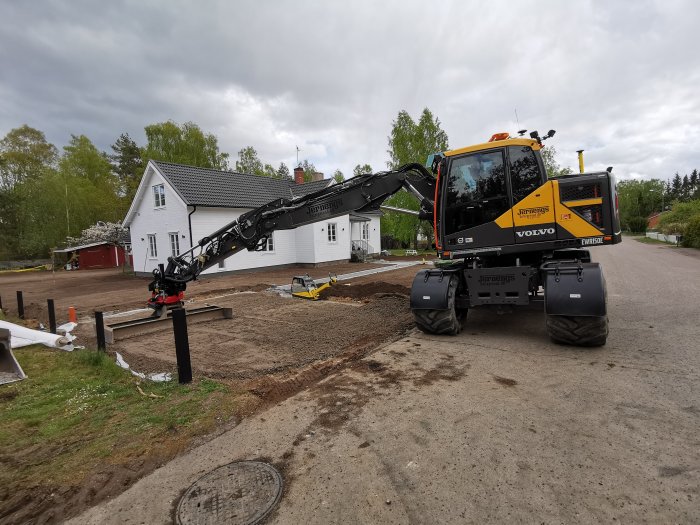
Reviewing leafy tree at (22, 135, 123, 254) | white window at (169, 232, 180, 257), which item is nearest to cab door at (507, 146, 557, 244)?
white window at (169, 232, 180, 257)

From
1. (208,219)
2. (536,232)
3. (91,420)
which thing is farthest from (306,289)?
(208,219)

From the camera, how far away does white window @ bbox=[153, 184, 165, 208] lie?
1945 centimetres

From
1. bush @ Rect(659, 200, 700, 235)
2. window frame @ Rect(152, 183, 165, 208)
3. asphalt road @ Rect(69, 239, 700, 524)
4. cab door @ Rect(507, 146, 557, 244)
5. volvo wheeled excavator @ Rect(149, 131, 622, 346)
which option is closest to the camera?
asphalt road @ Rect(69, 239, 700, 524)

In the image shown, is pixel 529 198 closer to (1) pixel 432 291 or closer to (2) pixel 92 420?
(1) pixel 432 291

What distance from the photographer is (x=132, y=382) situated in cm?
488

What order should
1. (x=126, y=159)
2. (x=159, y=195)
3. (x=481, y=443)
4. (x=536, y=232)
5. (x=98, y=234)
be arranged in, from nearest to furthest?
(x=481, y=443), (x=536, y=232), (x=159, y=195), (x=98, y=234), (x=126, y=159)

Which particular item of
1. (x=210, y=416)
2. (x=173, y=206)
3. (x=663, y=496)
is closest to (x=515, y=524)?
(x=663, y=496)

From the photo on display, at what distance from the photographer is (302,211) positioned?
718cm

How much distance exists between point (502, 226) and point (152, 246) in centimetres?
2036

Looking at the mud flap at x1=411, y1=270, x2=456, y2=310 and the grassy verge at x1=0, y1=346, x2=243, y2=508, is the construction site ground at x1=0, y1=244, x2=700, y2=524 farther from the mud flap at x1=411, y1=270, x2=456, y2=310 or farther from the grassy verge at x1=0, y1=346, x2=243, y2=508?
the mud flap at x1=411, y1=270, x2=456, y2=310

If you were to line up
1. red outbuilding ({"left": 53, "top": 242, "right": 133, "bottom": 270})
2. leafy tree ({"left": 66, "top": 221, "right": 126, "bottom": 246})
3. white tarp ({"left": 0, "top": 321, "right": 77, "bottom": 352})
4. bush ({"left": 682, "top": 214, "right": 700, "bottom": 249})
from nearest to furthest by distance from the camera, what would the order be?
white tarp ({"left": 0, "top": 321, "right": 77, "bottom": 352}) → bush ({"left": 682, "top": 214, "right": 700, "bottom": 249}) → red outbuilding ({"left": 53, "top": 242, "right": 133, "bottom": 270}) → leafy tree ({"left": 66, "top": 221, "right": 126, "bottom": 246})

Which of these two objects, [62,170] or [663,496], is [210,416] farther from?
[62,170]

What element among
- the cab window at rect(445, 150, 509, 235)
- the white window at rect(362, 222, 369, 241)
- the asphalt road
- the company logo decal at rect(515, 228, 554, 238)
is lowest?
the asphalt road

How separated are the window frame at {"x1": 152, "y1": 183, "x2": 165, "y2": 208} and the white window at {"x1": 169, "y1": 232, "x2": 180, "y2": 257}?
1783 mm
